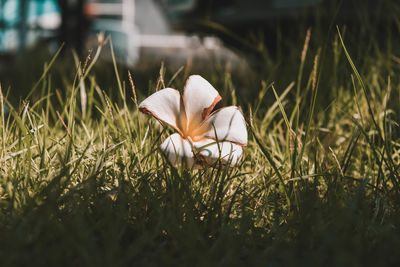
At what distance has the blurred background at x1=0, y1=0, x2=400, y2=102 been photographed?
62.5 inches

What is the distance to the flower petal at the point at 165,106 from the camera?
75 centimetres

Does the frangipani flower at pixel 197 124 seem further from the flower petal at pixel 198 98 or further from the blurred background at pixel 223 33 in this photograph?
the blurred background at pixel 223 33

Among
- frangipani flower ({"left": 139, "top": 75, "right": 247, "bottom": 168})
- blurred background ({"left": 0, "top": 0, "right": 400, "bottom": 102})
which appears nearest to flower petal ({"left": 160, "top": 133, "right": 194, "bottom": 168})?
frangipani flower ({"left": 139, "top": 75, "right": 247, "bottom": 168})

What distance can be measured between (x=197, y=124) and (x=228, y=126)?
7 cm

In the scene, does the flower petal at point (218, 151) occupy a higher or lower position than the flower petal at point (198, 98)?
lower

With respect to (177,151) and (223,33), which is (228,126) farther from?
(223,33)

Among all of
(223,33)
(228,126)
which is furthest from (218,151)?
(223,33)

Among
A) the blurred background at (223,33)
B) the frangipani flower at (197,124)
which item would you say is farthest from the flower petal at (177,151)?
the blurred background at (223,33)

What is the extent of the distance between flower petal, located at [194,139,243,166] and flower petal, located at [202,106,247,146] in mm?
14

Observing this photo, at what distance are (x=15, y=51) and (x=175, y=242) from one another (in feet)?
13.8

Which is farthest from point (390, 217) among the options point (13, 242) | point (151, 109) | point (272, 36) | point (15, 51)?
point (15, 51)

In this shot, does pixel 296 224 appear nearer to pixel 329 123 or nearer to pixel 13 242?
pixel 13 242

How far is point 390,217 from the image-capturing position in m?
0.77

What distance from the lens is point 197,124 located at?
2.67 feet
